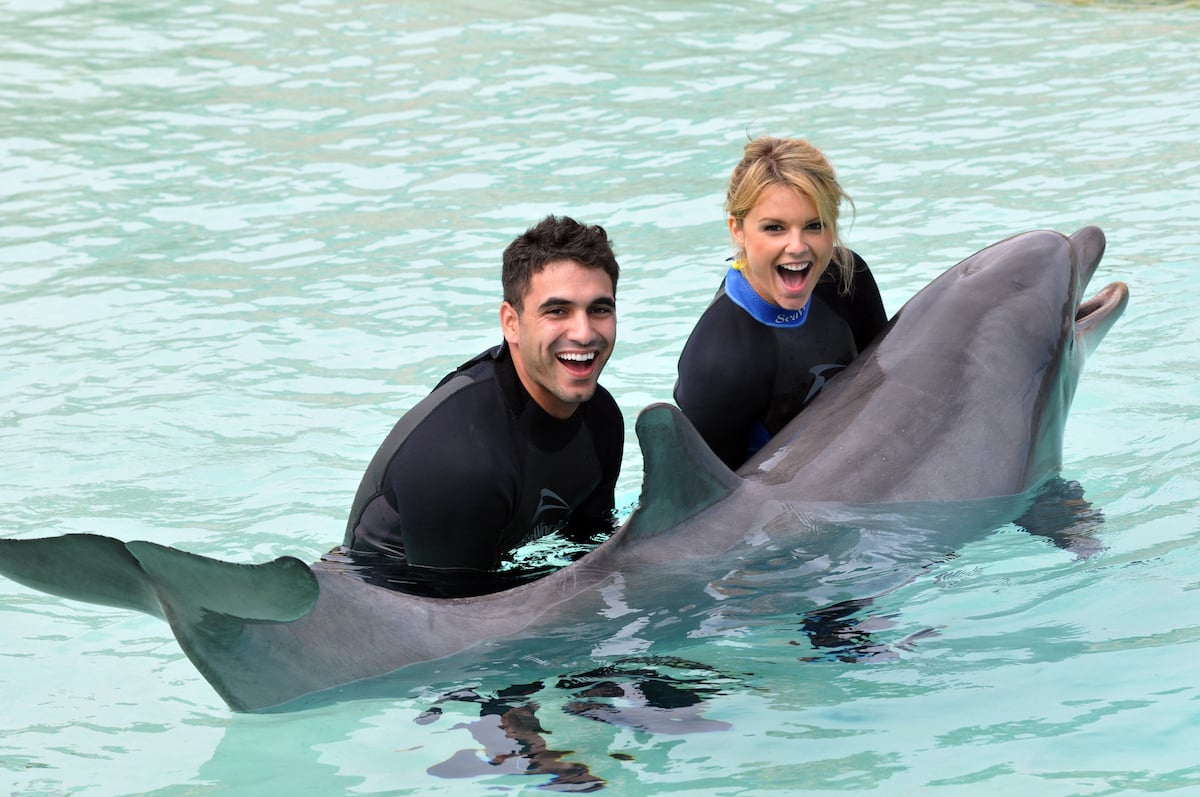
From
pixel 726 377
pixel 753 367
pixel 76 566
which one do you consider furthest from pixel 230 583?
pixel 753 367

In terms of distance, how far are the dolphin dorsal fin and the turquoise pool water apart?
406 mm

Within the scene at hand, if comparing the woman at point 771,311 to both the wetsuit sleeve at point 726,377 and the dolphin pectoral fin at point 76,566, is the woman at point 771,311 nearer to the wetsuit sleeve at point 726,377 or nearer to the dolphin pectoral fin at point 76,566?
the wetsuit sleeve at point 726,377

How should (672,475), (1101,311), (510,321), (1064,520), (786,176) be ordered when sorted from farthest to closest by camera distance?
(1101,311) < (1064,520) < (786,176) < (510,321) < (672,475)

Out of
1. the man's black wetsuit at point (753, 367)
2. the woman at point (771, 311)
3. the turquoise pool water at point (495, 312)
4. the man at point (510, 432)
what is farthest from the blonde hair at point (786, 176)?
the turquoise pool water at point (495, 312)

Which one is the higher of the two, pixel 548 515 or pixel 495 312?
pixel 495 312

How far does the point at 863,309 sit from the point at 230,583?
2.87m

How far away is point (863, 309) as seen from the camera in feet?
18.8

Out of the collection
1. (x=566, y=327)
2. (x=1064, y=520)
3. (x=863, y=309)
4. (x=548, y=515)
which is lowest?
(x=1064, y=520)

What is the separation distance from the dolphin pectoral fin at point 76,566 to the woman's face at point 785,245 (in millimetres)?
2501

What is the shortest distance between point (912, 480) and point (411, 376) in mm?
3527

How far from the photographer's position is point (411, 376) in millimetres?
7910

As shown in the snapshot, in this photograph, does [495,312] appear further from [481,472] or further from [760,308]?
[481,472]

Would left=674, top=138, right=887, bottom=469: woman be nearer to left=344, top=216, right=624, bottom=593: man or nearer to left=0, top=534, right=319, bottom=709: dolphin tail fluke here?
left=344, top=216, right=624, bottom=593: man

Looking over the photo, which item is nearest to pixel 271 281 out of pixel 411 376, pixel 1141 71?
pixel 411 376
